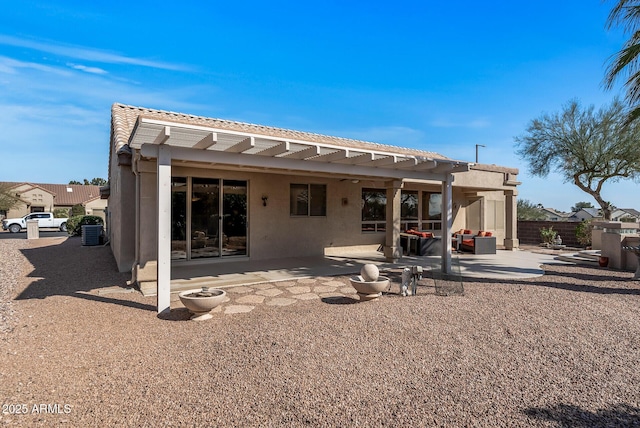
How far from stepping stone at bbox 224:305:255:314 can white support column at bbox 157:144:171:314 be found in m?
0.94

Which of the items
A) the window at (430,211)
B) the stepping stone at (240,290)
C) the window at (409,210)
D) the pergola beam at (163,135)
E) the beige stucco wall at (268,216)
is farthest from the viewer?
the window at (430,211)

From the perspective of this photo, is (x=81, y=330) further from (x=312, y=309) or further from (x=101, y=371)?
(x=312, y=309)

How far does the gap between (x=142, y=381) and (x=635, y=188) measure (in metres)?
23.3

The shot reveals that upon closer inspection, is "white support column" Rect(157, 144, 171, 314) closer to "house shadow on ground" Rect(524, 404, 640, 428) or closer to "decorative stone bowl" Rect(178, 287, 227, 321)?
"decorative stone bowl" Rect(178, 287, 227, 321)

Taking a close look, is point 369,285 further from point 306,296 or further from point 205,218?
point 205,218

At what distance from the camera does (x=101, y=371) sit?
11.7 feet

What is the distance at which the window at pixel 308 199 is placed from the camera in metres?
11.9

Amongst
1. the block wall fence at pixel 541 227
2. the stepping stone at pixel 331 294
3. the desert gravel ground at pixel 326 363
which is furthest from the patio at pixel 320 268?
the block wall fence at pixel 541 227

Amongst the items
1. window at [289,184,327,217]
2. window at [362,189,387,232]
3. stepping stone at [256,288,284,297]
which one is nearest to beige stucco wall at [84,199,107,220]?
window at [289,184,327,217]

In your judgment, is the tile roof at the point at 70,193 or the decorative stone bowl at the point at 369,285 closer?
the decorative stone bowl at the point at 369,285

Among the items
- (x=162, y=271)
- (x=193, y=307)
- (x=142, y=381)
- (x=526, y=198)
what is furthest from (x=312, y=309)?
(x=526, y=198)

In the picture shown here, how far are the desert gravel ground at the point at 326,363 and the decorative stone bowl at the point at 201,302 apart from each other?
18 cm

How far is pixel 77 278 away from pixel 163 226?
4.36 metres

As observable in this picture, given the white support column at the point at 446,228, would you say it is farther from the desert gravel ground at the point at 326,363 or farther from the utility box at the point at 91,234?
the utility box at the point at 91,234
